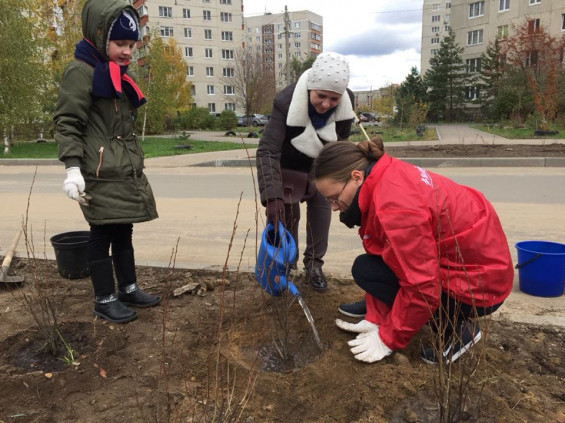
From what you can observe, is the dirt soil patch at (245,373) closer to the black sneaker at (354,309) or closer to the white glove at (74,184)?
the black sneaker at (354,309)

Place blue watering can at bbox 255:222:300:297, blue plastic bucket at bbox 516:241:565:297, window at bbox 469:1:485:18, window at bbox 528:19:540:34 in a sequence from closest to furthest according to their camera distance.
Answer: blue watering can at bbox 255:222:300:297 → blue plastic bucket at bbox 516:241:565:297 → window at bbox 528:19:540:34 → window at bbox 469:1:485:18

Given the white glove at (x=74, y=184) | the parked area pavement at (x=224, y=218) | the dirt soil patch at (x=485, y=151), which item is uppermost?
the white glove at (x=74, y=184)

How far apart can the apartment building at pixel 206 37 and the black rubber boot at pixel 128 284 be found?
51.3 metres

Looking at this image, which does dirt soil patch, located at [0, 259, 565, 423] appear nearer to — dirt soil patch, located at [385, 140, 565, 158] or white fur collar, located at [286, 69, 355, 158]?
white fur collar, located at [286, 69, 355, 158]

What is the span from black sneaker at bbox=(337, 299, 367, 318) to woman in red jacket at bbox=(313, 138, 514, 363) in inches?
19.3

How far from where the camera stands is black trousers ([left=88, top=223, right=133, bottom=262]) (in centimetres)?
286

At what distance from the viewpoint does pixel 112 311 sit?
2889mm

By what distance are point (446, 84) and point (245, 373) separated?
39.9 m

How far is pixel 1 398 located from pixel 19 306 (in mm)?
1213

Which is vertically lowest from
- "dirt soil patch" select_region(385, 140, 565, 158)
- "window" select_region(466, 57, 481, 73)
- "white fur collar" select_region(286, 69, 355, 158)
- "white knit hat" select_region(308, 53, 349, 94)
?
"dirt soil patch" select_region(385, 140, 565, 158)

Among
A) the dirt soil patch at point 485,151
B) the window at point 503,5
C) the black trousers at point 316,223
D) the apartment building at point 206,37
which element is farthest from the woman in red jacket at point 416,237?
the apartment building at point 206,37

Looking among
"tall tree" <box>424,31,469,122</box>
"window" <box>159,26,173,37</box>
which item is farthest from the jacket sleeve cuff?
"window" <box>159,26,173,37</box>

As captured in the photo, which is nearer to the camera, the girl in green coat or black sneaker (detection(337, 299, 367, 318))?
the girl in green coat

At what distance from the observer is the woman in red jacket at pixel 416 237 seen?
2031mm
